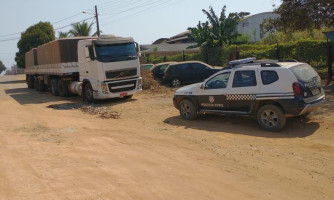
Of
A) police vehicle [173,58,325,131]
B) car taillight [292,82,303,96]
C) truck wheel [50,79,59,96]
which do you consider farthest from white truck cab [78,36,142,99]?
car taillight [292,82,303,96]

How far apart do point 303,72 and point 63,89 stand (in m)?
14.9

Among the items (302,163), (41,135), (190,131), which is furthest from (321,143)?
(41,135)

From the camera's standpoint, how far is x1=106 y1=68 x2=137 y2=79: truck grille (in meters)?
15.8

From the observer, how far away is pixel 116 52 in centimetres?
1603

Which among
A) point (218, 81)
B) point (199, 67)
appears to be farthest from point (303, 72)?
point (199, 67)

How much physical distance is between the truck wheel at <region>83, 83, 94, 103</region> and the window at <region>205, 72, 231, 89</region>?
25.6 ft

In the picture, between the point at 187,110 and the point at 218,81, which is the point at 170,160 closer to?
the point at 218,81

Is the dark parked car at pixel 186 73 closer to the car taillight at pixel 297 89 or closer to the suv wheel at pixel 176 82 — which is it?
the suv wheel at pixel 176 82

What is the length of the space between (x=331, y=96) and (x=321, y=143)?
6.24 m

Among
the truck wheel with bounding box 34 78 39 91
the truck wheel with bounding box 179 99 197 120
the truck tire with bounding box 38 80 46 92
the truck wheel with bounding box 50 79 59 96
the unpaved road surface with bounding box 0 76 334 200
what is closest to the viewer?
the unpaved road surface with bounding box 0 76 334 200

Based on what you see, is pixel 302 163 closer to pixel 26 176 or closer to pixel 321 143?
pixel 321 143

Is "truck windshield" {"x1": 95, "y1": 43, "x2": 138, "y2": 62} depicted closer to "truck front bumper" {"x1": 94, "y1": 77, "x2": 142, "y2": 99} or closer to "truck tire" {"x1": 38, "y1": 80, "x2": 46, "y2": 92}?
"truck front bumper" {"x1": 94, "y1": 77, "x2": 142, "y2": 99}

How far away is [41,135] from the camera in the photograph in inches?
358

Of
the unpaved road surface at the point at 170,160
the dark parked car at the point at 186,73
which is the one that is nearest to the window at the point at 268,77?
the unpaved road surface at the point at 170,160
